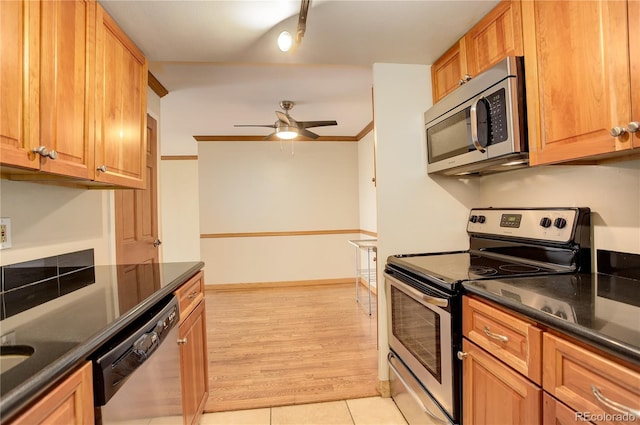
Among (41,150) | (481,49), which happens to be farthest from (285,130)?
(41,150)

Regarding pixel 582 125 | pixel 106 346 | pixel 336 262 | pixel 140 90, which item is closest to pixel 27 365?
pixel 106 346

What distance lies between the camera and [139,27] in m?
1.64

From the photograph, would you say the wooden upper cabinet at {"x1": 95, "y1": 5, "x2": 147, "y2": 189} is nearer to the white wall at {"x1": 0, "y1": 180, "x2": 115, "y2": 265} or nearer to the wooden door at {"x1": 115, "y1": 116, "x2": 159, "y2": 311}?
the white wall at {"x1": 0, "y1": 180, "x2": 115, "y2": 265}

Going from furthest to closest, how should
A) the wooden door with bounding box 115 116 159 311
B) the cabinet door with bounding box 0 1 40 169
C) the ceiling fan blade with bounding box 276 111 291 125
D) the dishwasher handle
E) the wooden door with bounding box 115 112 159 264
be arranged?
the ceiling fan blade with bounding box 276 111 291 125 < the wooden door with bounding box 115 112 159 264 < the wooden door with bounding box 115 116 159 311 < the cabinet door with bounding box 0 1 40 169 < the dishwasher handle

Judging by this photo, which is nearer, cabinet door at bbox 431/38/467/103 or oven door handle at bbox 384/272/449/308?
oven door handle at bbox 384/272/449/308

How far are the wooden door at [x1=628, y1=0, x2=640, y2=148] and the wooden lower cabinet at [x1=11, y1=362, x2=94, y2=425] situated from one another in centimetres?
170

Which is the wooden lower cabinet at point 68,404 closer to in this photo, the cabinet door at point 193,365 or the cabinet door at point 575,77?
the cabinet door at point 193,365

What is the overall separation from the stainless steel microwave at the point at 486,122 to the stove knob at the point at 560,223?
0.32 m

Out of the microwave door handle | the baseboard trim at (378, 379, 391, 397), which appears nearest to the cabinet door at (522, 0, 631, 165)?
the microwave door handle

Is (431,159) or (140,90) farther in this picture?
(431,159)

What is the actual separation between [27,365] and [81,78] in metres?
1.15

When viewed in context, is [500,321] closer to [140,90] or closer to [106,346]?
[106,346]

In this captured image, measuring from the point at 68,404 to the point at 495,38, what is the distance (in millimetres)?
2129

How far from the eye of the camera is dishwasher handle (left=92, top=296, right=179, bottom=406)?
82cm
